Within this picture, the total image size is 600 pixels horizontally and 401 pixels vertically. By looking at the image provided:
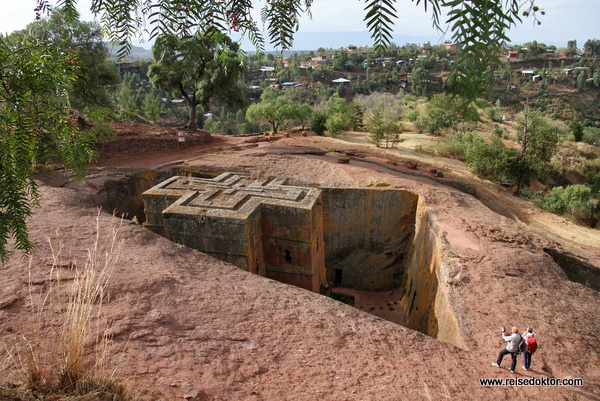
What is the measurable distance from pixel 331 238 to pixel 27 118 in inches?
357

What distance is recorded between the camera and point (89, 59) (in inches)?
561

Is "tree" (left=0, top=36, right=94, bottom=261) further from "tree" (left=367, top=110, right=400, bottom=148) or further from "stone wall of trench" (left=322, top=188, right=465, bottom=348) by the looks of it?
"tree" (left=367, top=110, right=400, bottom=148)

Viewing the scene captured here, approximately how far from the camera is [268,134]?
20.0 m

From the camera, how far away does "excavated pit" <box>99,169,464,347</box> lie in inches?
292

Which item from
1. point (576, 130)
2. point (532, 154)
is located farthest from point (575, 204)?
point (576, 130)

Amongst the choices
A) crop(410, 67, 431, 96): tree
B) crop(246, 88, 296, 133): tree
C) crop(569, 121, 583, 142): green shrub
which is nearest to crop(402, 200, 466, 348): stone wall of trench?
crop(246, 88, 296, 133): tree

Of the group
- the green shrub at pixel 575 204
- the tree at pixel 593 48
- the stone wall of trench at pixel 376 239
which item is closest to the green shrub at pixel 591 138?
the green shrub at pixel 575 204

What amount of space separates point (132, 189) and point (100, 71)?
6.59 meters

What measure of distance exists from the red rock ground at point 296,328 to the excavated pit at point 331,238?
2.54 ft

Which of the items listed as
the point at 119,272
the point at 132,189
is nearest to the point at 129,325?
the point at 119,272

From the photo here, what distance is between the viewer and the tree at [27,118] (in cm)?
221

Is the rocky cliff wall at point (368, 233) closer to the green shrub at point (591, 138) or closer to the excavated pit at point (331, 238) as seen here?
the excavated pit at point (331, 238)

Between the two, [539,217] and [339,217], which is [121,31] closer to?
[339,217]

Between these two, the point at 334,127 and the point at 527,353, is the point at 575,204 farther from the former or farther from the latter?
the point at 527,353
